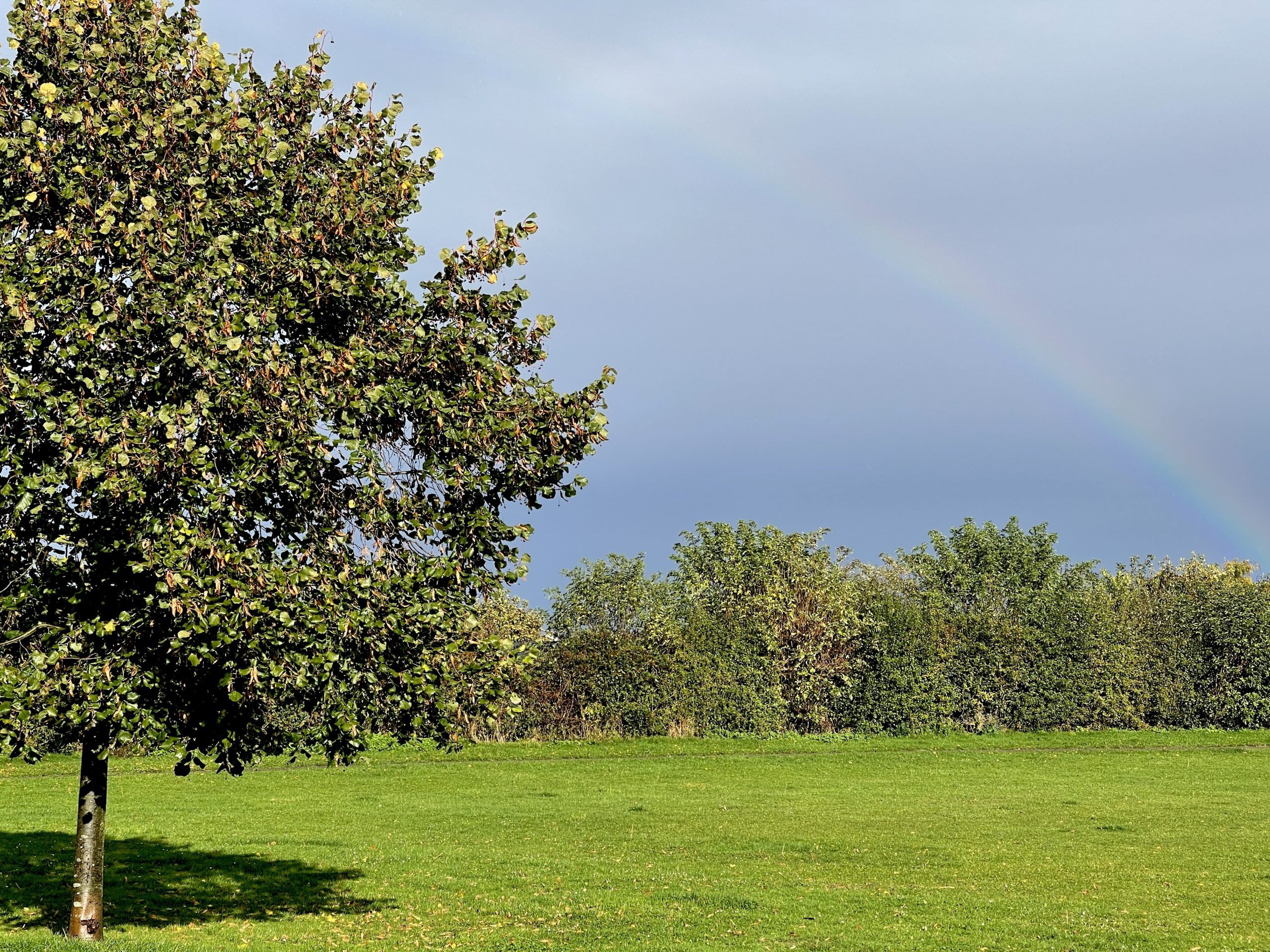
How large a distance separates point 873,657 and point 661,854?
28863 mm

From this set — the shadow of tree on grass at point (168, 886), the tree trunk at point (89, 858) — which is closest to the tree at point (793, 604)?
the shadow of tree on grass at point (168, 886)

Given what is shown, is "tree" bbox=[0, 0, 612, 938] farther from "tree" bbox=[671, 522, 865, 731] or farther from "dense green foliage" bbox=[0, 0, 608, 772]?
"tree" bbox=[671, 522, 865, 731]

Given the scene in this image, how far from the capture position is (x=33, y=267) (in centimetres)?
1202

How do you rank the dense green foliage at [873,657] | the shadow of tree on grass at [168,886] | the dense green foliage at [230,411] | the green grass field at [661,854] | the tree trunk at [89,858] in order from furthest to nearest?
the dense green foliage at [873,657] → the shadow of tree on grass at [168,886] → the green grass field at [661,854] → the tree trunk at [89,858] → the dense green foliage at [230,411]

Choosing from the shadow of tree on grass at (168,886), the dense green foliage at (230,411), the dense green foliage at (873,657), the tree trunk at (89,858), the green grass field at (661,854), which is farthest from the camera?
the dense green foliage at (873,657)

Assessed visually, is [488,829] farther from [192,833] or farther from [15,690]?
[15,690]

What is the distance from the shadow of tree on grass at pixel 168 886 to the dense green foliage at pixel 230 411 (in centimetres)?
545

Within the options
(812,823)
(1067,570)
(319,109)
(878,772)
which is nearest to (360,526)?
(319,109)

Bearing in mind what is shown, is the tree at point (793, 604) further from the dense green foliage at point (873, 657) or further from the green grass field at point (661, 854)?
the green grass field at point (661, 854)

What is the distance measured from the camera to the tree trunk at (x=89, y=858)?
14.7m

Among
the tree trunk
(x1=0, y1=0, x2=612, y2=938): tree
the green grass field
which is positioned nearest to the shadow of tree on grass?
the green grass field

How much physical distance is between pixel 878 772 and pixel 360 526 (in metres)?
31.2

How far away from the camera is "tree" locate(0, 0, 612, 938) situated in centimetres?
1166

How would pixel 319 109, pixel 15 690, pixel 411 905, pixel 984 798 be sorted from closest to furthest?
pixel 15 690
pixel 319 109
pixel 411 905
pixel 984 798
